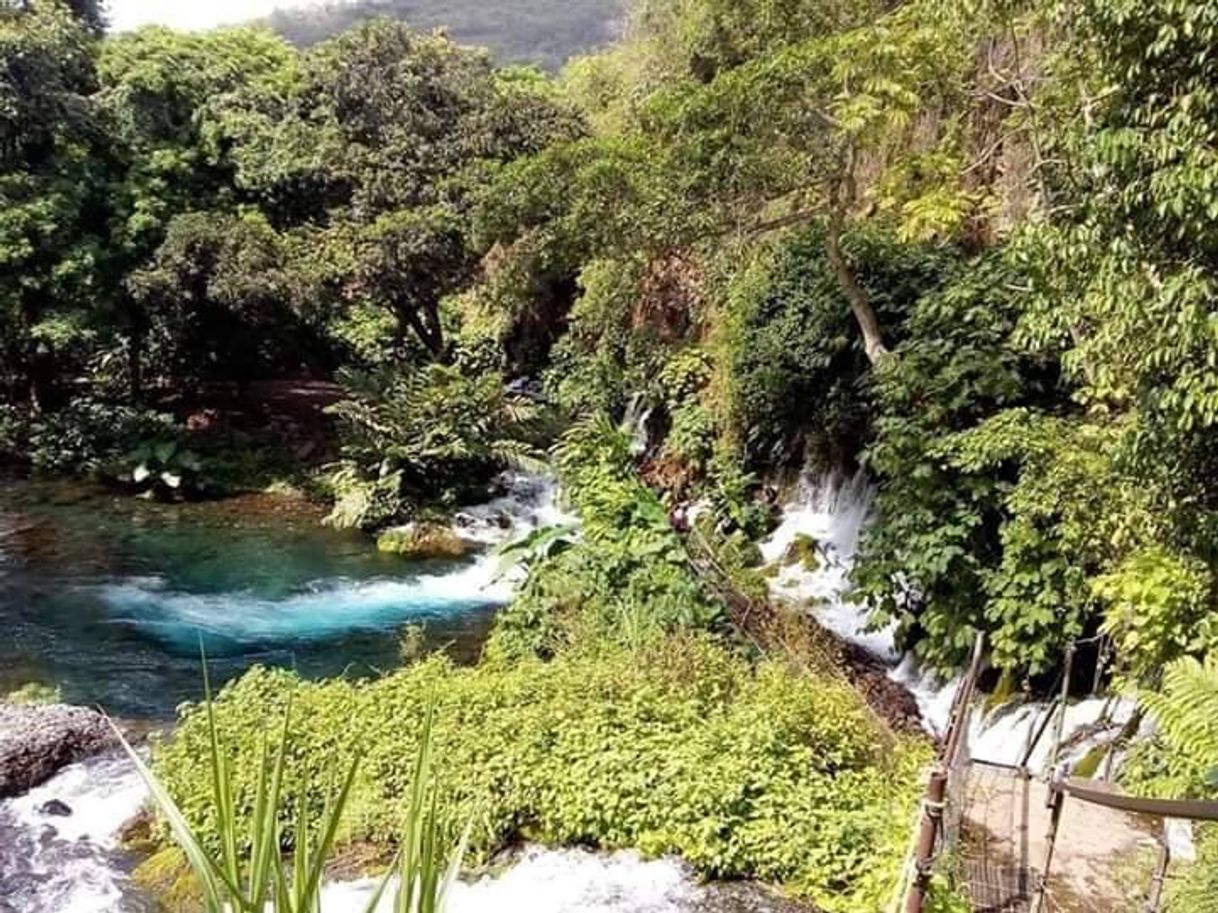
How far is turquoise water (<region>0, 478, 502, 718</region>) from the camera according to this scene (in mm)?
8758

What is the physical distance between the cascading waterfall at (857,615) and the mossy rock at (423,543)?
12.7ft

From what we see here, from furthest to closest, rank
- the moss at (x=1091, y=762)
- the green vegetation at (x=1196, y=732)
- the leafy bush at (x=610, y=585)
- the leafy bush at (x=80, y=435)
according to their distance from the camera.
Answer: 1. the leafy bush at (x=80, y=435)
2. the leafy bush at (x=610, y=585)
3. the moss at (x=1091, y=762)
4. the green vegetation at (x=1196, y=732)

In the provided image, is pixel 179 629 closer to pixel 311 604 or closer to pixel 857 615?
pixel 311 604

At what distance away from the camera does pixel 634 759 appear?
213 inches

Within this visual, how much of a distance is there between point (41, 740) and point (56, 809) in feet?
2.41

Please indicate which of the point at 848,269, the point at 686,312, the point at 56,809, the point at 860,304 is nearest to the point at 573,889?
the point at 56,809

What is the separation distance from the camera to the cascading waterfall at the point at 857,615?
6402 millimetres

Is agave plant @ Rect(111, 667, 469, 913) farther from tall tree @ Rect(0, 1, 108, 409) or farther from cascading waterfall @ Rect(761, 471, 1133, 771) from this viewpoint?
tall tree @ Rect(0, 1, 108, 409)

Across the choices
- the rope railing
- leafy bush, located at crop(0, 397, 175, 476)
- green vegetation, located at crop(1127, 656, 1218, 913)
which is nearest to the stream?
leafy bush, located at crop(0, 397, 175, 476)

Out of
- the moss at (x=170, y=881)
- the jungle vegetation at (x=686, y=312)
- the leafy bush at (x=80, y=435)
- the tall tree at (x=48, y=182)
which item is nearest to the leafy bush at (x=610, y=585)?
the jungle vegetation at (x=686, y=312)

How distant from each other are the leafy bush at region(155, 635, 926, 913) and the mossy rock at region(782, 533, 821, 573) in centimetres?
327


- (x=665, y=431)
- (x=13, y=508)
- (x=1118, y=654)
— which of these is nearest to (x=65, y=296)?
(x=13, y=508)

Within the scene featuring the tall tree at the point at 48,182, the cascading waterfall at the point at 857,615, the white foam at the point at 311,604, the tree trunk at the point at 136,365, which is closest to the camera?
the cascading waterfall at the point at 857,615

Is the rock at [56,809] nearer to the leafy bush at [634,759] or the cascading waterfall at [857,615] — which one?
the leafy bush at [634,759]
